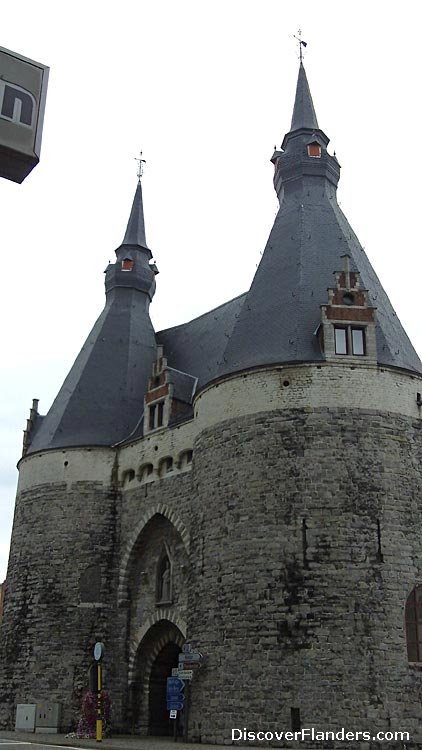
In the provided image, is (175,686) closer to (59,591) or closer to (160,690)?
(160,690)

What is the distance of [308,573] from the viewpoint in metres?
18.5

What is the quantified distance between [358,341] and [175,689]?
989cm

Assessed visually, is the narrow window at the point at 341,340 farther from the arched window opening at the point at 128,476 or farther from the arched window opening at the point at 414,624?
the arched window opening at the point at 128,476

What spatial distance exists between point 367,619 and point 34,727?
1178 cm

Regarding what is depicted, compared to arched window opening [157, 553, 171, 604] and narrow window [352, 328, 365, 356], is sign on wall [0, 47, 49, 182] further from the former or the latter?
arched window opening [157, 553, 171, 604]

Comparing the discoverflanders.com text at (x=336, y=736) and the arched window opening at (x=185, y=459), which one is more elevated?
the arched window opening at (x=185, y=459)

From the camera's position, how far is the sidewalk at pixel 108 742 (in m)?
17.5

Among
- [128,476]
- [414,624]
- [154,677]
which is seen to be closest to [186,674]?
[414,624]

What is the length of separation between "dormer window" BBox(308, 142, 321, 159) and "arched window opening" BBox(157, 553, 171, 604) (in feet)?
45.9

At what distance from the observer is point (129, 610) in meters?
25.2

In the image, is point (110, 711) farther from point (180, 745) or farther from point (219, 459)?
point (219, 459)

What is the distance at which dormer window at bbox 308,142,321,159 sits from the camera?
26953mm

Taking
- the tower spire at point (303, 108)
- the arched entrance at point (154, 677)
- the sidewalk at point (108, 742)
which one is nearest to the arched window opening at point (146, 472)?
the arched entrance at point (154, 677)

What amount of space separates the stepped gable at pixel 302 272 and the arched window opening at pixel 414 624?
585 centimetres
